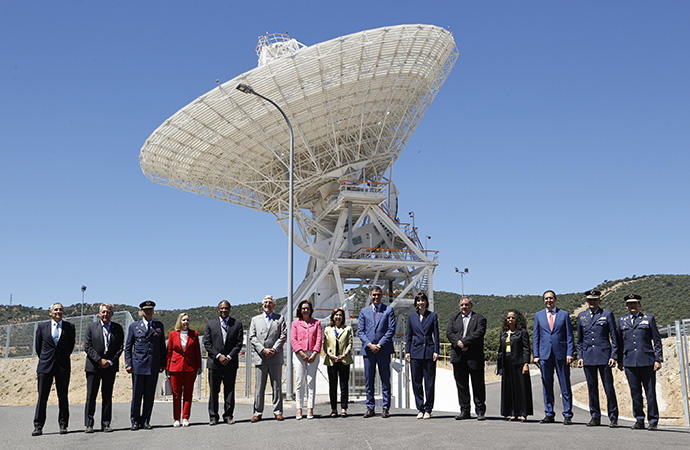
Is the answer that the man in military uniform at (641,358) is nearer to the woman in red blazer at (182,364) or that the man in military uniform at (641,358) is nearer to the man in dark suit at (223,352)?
the man in dark suit at (223,352)

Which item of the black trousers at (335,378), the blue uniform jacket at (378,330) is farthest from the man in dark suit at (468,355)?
the black trousers at (335,378)

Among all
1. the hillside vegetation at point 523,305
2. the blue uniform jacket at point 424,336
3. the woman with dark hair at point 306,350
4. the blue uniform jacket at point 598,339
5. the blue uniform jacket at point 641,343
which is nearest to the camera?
the blue uniform jacket at point 641,343

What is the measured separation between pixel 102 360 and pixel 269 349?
9.31ft

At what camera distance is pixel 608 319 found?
1125cm

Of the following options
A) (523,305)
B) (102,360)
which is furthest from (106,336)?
(523,305)

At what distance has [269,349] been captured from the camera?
12234 millimetres

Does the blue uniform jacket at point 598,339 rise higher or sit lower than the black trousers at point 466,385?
higher

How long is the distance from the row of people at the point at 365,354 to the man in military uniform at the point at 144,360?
17 mm

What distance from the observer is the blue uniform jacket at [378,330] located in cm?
1255

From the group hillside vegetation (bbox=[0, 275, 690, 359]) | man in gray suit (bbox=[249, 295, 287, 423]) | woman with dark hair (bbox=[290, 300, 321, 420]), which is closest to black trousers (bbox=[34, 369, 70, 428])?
man in gray suit (bbox=[249, 295, 287, 423])

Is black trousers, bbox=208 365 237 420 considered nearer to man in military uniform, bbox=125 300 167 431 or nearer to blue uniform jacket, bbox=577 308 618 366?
man in military uniform, bbox=125 300 167 431

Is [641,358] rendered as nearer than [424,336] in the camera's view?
Yes

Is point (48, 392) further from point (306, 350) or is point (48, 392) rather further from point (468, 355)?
point (468, 355)

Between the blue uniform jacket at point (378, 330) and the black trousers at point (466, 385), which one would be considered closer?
the black trousers at point (466, 385)
